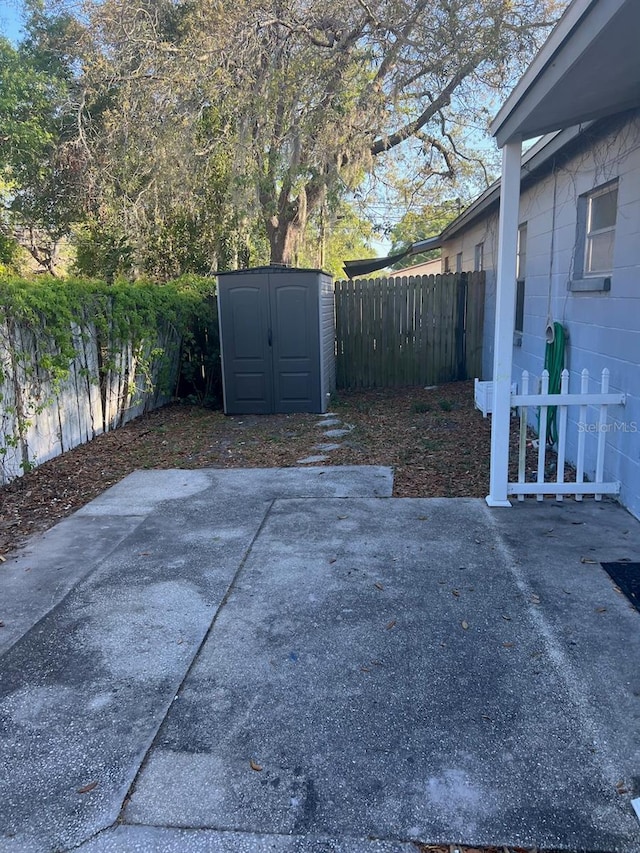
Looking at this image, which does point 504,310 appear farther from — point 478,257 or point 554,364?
point 478,257

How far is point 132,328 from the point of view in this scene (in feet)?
25.0

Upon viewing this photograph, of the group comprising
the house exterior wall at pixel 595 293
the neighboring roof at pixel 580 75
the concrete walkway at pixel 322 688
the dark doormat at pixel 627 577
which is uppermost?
the neighboring roof at pixel 580 75

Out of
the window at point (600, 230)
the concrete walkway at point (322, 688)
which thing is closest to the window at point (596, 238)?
the window at point (600, 230)

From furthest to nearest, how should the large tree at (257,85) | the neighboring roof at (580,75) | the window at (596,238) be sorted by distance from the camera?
1. the large tree at (257,85)
2. the window at (596,238)
3. the neighboring roof at (580,75)

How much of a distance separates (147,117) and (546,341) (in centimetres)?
804

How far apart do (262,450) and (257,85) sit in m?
7.09

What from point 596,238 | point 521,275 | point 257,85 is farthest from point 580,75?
point 257,85

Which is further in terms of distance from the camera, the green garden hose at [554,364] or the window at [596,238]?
the green garden hose at [554,364]

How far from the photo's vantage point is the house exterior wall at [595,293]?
13.9ft

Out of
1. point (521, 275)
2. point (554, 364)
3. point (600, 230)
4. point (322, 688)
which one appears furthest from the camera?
point (521, 275)

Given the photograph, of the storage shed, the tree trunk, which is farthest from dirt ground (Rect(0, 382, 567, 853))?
the tree trunk

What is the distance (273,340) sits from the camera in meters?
8.49

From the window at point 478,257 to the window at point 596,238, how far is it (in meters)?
5.31

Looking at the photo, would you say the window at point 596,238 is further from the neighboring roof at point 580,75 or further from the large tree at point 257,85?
the large tree at point 257,85
